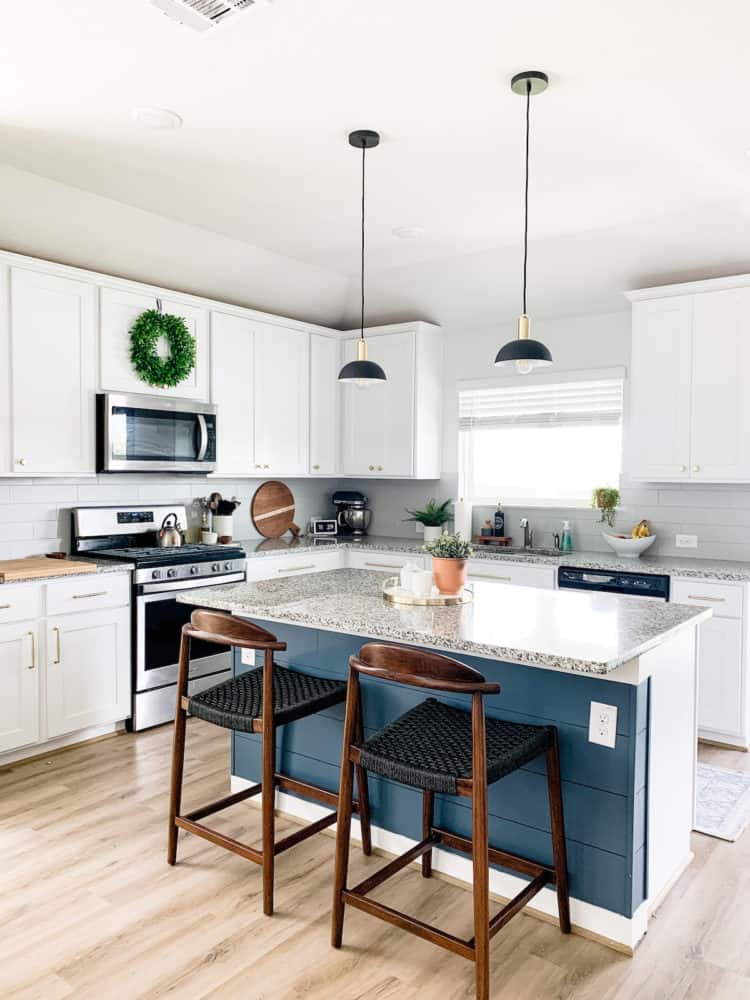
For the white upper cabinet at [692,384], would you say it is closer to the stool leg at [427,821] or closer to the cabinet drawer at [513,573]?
the cabinet drawer at [513,573]

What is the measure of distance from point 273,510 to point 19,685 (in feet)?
8.41

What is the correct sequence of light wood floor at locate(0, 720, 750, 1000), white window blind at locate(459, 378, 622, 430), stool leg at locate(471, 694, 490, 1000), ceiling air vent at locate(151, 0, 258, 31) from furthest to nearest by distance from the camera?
white window blind at locate(459, 378, 622, 430)
ceiling air vent at locate(151, 0, 258, 31)
light wood floor at locate(0, 720, 750, 1000)
stool leg at locate(471, 694, 490, 1000)

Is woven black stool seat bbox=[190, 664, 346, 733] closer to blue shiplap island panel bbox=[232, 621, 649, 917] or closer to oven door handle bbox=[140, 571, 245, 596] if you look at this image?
blue shiplap island panel bbox=[232, 621, 649, 917]

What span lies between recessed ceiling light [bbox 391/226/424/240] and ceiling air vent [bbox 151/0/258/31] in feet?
7.28

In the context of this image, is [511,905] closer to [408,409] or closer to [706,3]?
[706,3]

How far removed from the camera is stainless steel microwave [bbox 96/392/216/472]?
4375mm

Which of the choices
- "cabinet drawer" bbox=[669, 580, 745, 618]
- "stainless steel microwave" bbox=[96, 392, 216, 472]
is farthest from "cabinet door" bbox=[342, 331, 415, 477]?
"cabinet drawer" bbox=[669, 580, 745, 618]

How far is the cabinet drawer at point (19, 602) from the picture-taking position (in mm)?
3619

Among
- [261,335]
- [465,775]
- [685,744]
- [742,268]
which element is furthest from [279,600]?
[742,268]

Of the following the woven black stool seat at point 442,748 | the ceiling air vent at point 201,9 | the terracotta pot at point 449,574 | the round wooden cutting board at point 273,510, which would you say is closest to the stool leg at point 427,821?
the woven black stool seat at point 442,748

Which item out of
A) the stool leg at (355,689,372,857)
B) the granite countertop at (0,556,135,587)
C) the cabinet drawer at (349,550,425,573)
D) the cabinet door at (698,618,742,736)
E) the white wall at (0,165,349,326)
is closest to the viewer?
the stool leg at (355,689,372,857)

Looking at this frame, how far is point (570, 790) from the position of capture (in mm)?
2463

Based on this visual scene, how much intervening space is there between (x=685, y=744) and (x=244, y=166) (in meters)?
3.12

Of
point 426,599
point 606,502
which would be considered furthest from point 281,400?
point 426,599
